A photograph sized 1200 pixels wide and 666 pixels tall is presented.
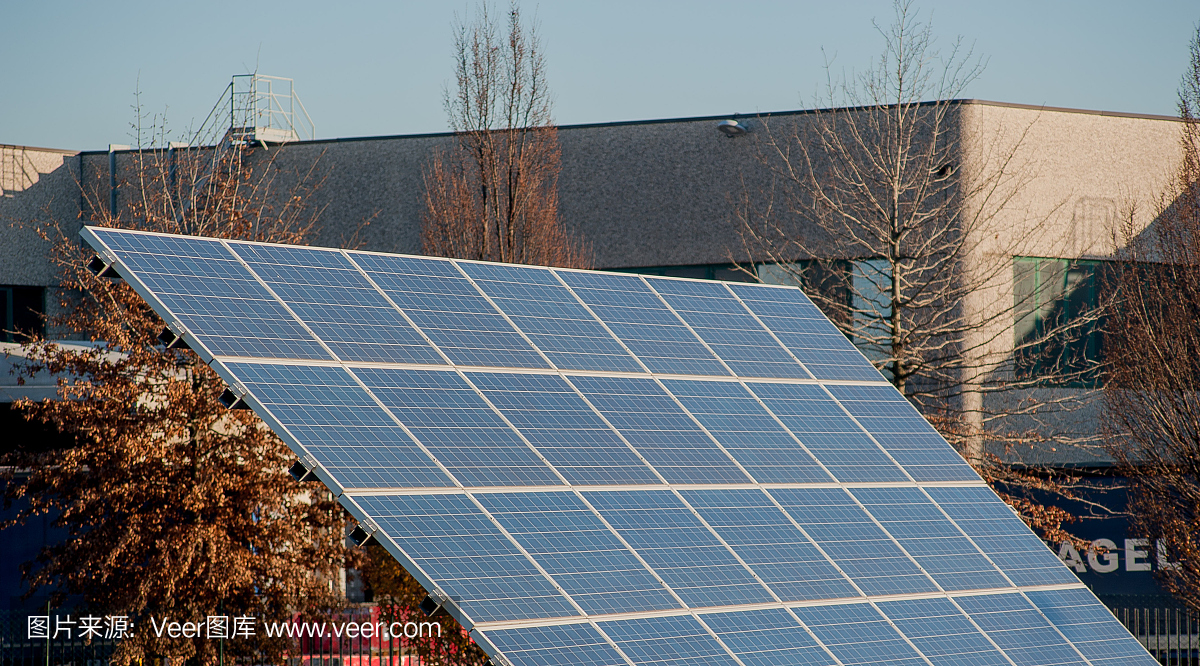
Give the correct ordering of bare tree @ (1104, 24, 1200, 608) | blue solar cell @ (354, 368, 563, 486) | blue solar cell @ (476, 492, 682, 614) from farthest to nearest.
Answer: bare tree @ (1104, 24, 1200, 608), blue solar cell @ (354, 368, 563, 486), blue solar cell @ (476, 492, 682, 614)

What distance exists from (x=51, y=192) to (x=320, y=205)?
8.63m

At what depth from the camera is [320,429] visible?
9.04 meters

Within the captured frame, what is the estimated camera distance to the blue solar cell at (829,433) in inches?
472

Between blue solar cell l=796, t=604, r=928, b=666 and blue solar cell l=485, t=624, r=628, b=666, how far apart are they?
6.54 feet

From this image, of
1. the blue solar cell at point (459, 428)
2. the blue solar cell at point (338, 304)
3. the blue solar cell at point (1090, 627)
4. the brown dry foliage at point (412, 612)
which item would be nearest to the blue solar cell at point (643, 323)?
the blue solar cell at point (459, 428)

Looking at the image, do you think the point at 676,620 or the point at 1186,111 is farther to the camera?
the point at 1186,111

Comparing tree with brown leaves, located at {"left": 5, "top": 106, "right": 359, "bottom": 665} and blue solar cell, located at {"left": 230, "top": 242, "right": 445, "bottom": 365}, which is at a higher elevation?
blue solar cell, located at {"left": 230, "top": 242, "right": 445, "bottom": 365}

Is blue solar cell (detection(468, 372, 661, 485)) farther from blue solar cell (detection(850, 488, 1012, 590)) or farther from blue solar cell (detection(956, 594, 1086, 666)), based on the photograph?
blue solar cell (detection(956, 594, 1086, 666))

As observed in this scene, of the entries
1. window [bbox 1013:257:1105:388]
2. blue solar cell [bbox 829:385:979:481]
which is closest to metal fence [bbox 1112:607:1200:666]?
window [bbox 1013:257:1105:388]

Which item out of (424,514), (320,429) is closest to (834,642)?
(424,514)

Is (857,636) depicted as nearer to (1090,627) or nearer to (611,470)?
(611,470)

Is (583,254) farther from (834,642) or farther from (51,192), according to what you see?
(834,642)

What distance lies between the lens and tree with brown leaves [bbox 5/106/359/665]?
18656mm

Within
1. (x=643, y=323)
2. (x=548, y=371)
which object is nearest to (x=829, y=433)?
(x=643, y=323)
